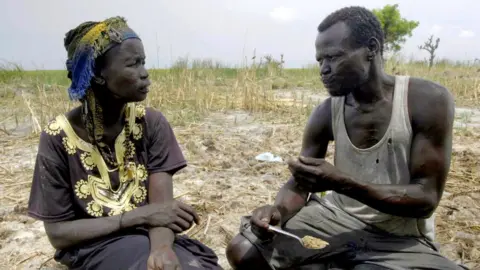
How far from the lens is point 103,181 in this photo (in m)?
2.12

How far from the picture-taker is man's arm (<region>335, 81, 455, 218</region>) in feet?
6.34

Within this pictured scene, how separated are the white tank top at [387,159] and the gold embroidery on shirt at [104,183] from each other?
935mm

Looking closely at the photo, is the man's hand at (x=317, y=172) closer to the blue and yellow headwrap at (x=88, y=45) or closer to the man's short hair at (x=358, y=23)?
the man's short hair at (x=358, y=23)

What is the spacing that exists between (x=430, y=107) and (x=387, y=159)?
0.28m

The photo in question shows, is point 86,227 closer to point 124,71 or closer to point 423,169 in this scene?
point 124,71

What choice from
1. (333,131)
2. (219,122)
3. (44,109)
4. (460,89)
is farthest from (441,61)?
(333,131)

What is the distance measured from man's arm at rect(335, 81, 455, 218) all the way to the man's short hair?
1.04 ft

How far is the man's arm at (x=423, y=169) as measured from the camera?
1934mm

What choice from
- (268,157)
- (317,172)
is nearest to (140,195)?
(317,172)

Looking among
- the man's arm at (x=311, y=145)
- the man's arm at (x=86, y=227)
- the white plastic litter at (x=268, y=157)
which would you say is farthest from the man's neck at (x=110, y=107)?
the white plastic litter at (x=268, y=157)

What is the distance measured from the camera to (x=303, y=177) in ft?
6.43

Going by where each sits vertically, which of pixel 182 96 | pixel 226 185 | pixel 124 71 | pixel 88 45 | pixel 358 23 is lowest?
pixel 226 185

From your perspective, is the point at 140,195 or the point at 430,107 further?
the point at 140,195

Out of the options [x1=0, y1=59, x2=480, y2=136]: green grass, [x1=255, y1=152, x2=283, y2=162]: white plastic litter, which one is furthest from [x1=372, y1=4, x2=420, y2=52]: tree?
[x1=255, y1=152, x2=283, y2=162]: white plastic litter
